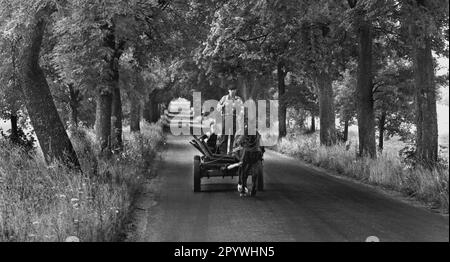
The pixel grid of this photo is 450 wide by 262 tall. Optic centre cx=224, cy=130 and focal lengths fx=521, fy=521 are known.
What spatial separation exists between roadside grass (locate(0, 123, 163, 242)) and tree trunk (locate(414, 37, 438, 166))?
722 cm

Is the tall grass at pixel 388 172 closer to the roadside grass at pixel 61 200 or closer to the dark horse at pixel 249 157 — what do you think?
the dark horse at pixel 249 157

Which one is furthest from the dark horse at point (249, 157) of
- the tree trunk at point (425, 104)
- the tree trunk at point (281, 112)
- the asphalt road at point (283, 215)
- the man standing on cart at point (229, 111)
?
the tree trunk at point (281, 112)

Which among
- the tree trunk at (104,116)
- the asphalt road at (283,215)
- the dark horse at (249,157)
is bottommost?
the asphalt road at (283,215)

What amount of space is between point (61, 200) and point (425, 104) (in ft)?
30.2

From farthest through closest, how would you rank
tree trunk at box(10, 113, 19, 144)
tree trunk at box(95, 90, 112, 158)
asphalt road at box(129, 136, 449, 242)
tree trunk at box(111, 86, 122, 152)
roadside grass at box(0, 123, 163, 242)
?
tree trunk at box(10, 113, 19, 144), tree trunk at box(111, 86, 122, 152), tree trunk at box(95, 90, 112, 158), asphalt road at box(129, 136, 449, 242), roadside grass at box(0, 123, 163, 242)

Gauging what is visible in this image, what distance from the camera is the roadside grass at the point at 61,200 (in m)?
7.05

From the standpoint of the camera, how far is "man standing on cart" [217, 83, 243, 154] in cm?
1312

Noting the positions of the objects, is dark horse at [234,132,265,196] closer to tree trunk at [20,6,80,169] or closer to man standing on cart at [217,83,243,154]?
man standing on cart at [217,83,243,154]

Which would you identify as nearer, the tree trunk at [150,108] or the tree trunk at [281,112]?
the tree trunk at [281,112]

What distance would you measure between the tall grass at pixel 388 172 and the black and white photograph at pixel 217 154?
0.19 feet

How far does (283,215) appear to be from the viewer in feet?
31.3

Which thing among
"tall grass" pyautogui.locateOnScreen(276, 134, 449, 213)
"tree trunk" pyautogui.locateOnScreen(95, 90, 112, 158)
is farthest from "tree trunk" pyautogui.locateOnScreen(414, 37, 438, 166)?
"tree trunk" pyautogui.locateOnScreen(95, 90, 112, 158)

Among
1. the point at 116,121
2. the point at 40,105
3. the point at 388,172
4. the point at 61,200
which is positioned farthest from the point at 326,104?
the point at 61,200
